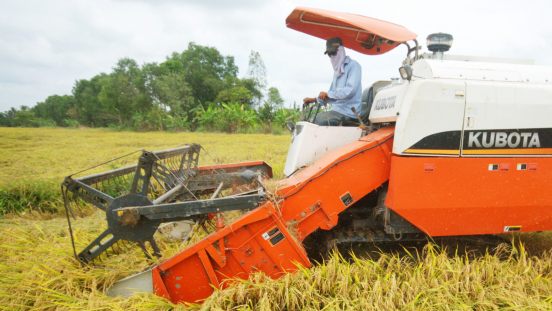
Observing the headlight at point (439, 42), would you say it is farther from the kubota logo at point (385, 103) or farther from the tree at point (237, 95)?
the tree at point (237, 95)

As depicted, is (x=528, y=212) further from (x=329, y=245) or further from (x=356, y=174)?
(x=329, y=245)

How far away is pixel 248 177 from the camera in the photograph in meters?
2.92

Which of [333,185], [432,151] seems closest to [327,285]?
[333,185]

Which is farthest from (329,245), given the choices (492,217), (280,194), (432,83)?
(432,83)

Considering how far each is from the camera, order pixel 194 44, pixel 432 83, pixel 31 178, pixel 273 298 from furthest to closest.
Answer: pixel 194 44, pixel 31 178, pixel 432 83, pixel 273 298

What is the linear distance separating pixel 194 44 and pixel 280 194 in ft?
160

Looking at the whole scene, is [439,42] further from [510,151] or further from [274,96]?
[274,96]

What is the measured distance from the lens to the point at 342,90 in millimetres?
3482

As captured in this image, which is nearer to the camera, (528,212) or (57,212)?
(528,212)

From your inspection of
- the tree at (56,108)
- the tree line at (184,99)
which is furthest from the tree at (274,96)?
the tree at (56,108)

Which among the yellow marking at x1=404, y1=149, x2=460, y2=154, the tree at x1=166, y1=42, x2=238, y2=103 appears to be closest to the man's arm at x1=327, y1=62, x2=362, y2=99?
the yellow marking at x1=404, y1=149, x2=460, y2=154

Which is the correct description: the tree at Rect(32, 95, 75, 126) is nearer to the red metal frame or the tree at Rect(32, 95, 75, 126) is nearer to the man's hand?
the man's hand

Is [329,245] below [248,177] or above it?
below

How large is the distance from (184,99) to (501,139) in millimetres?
28878
